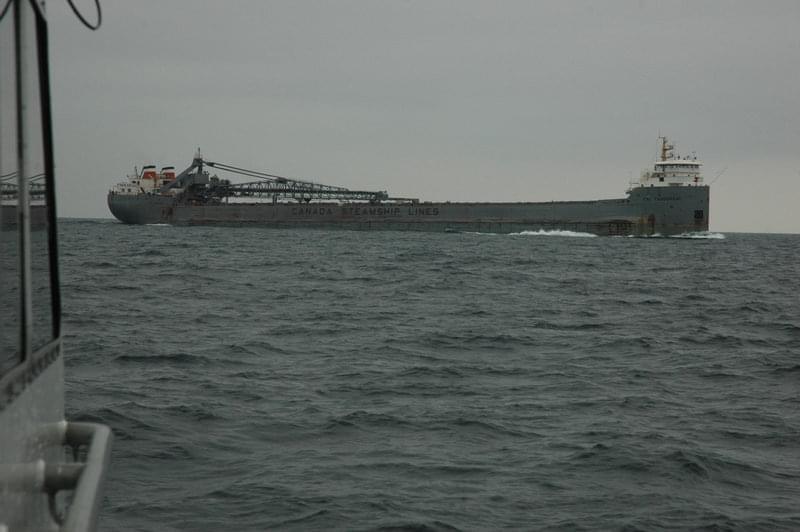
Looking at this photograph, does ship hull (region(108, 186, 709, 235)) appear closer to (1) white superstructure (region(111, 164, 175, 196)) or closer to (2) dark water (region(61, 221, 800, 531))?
(1) white superstructure (region(111, 164, 175, 196))

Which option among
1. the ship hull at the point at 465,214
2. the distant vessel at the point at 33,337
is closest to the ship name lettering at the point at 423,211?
the ship hull at the point at 465,214

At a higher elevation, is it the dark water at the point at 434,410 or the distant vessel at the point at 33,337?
the distant vessel at the point at 33,337

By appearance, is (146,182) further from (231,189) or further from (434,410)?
(434,410)

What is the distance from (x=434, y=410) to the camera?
34.1 feet

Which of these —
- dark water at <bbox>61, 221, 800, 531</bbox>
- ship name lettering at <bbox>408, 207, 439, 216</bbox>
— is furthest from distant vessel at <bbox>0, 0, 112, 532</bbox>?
ship name lettering at <bbox>408, 207, 439, 216</bbox>

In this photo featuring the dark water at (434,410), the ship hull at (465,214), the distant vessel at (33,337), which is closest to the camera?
the distant vessel at (33,337)

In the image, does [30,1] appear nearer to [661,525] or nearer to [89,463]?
[89,463]

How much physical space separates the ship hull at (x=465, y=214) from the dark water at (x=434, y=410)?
53.3 m

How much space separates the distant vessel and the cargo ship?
7551 centimetres

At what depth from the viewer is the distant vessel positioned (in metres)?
2.62

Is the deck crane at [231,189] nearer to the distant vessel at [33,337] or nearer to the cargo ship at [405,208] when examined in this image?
the cargo ship at [405,208]

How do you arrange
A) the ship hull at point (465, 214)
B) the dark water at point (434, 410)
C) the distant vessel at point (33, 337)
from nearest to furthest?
1. the distant vessel at point (33, 337)
2. the dark water at point (434, 410)
3. the ship hull at point (465, 214)

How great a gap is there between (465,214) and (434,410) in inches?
2876

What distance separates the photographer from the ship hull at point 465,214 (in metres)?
75.3
